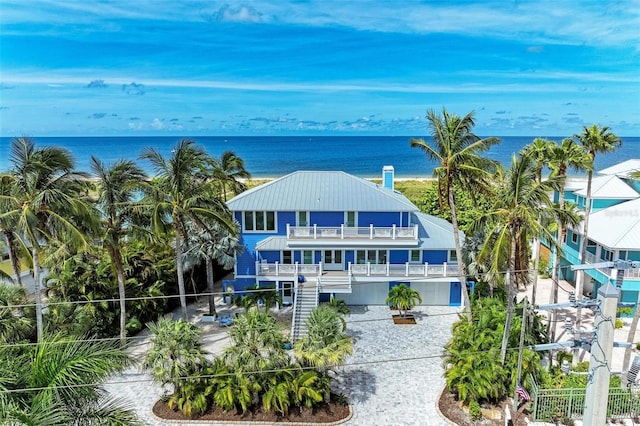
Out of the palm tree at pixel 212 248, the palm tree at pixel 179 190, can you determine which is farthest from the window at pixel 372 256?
the palm tree at pixel 179 190

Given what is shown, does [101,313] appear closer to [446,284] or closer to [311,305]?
[311,305]

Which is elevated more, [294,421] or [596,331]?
[596,331]

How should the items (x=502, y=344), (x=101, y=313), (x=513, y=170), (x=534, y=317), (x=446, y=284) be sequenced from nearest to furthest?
1. (x=513, y=170)
2. (x=502, y=344)
3. (x=534, y=317)
4. (x=101, y=313)
5. (x=446, y=284)

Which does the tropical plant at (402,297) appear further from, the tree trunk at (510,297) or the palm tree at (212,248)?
the palm tree at (212,248)

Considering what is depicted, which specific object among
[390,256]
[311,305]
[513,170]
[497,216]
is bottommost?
[311,305]

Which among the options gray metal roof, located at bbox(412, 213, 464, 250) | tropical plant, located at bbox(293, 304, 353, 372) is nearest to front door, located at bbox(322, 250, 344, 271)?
gray metal roof, located at bbox(412, 213, 464, 250)

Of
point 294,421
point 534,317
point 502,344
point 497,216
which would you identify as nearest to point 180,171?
point 294,421
